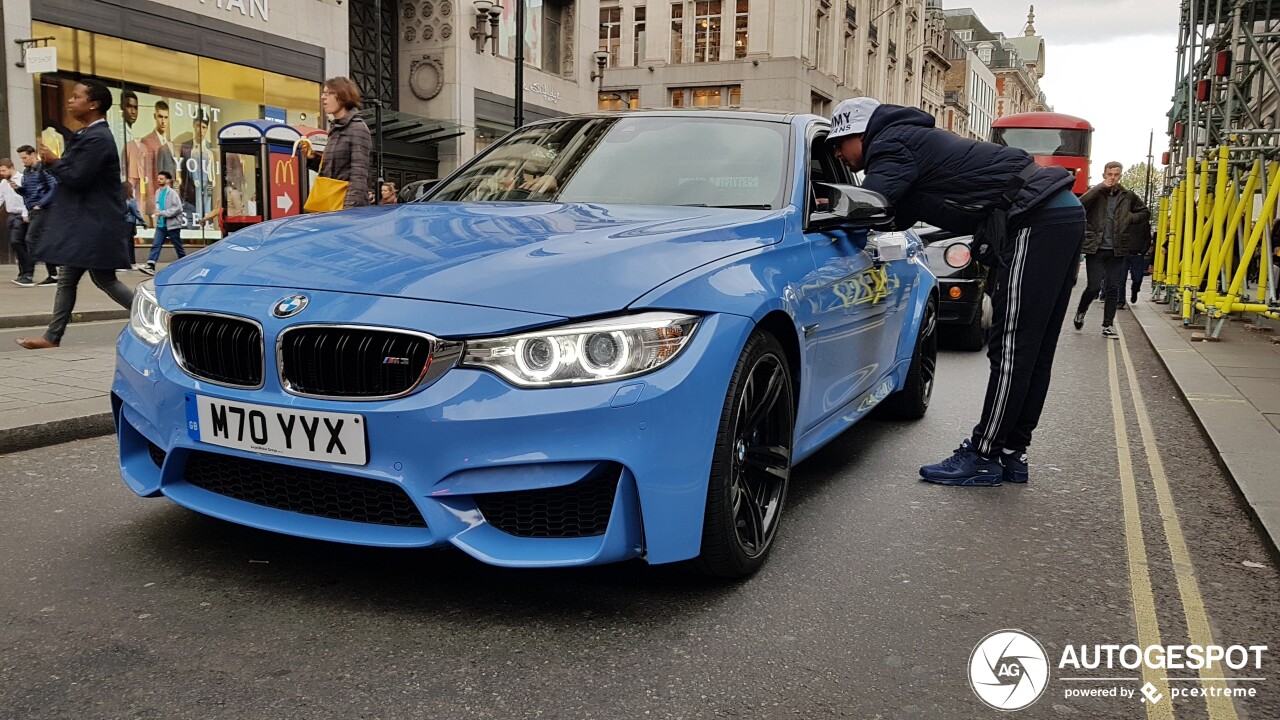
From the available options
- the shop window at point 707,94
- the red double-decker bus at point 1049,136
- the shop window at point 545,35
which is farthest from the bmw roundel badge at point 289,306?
the shop window at point 707,94

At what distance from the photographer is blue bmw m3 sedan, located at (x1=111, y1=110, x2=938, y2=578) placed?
8.84 feet

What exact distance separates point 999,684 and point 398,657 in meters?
1.50

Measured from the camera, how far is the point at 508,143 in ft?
16.0

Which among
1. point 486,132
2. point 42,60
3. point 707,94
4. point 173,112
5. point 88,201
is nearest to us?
point 88,201

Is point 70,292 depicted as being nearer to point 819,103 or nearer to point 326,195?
point 326,195

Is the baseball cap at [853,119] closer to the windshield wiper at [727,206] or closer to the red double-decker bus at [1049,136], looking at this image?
the windshield wiper at [727,206]

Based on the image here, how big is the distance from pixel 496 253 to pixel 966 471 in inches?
107

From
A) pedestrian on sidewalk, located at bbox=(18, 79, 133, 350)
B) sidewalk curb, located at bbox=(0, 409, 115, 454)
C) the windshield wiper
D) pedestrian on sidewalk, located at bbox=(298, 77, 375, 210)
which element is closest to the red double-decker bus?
pedestrian on sidewalk, located at bbox=(298, 77, 375, 210)

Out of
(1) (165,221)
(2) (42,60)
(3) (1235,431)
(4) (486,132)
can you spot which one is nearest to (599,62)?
(4) (486,132)

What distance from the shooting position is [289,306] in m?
2.83

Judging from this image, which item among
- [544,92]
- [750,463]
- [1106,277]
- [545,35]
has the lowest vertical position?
[750,463]

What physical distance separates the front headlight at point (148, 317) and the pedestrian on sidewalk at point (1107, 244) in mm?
11204

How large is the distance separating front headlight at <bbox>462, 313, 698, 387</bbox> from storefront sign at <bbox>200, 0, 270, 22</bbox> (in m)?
19.7

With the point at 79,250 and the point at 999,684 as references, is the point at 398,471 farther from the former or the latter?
the point at 79,250
